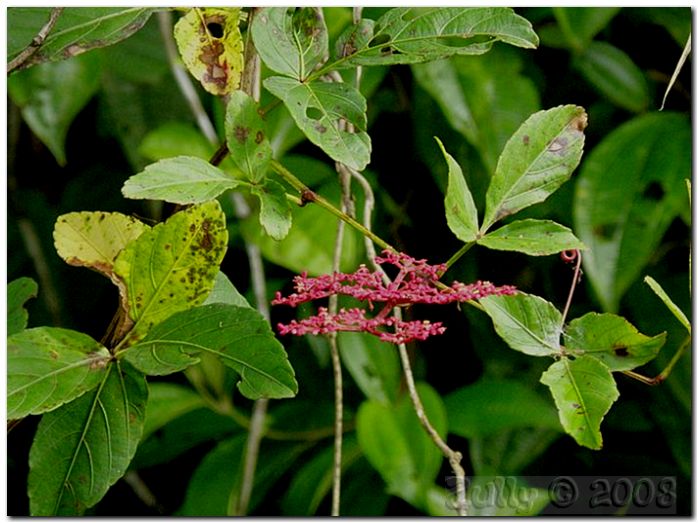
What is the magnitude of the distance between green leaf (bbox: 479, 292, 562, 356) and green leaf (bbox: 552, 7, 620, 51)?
0.43 m

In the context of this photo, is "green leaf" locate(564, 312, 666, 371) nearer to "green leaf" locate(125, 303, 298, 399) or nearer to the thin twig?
"green leaf" locate(125, 303, 298, 399)

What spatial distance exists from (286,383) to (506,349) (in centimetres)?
51

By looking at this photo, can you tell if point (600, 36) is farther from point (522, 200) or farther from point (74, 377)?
point (74, 377)

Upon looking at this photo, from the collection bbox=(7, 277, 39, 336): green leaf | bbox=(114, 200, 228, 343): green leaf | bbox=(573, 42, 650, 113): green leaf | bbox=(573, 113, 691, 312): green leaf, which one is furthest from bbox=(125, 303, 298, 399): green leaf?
bbox=(573, 42, 650, 113): green leaf

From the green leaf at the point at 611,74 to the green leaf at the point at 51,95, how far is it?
1.31ft

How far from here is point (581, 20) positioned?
706 mm

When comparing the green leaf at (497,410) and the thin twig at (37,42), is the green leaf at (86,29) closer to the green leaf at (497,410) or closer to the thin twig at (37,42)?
the thin twig at (37,42)

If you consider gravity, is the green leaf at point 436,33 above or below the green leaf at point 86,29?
below

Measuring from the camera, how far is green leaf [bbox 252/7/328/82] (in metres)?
0.34

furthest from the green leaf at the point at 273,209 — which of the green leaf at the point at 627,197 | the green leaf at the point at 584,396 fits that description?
the green leaf at the point at 627,197

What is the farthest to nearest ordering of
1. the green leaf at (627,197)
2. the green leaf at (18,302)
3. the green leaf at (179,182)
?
the green leaf at (627,197) < the green leaf at (18,302) < the green leaf at (179,182)

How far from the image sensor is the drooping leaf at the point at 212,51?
348 millimetres

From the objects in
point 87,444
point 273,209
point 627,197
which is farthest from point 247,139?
point 627,197

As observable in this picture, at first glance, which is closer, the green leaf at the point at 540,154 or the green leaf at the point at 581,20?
the green leaf at the point at 540,154
